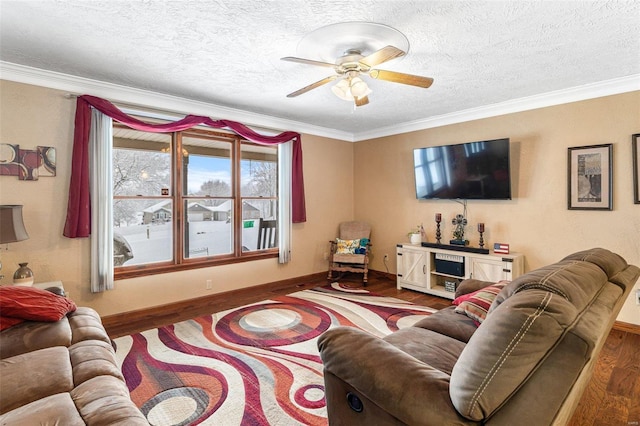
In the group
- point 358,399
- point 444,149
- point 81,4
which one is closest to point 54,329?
point 358,399

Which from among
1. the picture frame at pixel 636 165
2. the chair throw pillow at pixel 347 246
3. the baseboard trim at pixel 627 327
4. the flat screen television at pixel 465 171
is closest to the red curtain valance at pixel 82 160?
the chair throw pillow at pixel 347 246

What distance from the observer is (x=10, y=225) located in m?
2.41

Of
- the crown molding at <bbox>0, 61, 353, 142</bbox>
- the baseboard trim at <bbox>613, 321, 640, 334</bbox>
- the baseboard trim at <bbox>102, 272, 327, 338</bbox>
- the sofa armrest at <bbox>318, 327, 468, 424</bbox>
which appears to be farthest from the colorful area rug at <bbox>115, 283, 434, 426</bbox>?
the crown molding at <bbox>0, 61, 353, 142</bbox>

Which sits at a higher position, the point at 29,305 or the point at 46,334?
the point at 29,305

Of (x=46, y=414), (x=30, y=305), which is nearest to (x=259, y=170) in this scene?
(x=30, y=305)

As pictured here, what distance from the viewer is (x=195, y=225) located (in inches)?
162

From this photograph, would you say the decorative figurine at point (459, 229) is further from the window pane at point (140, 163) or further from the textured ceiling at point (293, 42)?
the window pane at point (140, 163)

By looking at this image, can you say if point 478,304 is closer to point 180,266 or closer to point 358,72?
point 358,72

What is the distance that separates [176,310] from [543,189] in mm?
4553

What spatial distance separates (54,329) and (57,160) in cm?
193

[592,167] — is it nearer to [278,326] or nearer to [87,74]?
[278,326]

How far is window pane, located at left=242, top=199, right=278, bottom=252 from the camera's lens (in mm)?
4590

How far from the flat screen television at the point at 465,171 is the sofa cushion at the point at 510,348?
10.9 feet

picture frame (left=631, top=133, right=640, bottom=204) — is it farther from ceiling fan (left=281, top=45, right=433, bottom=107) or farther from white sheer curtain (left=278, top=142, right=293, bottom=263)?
white sheer curtain (left=278, top=142, right=293, bottom=263)
